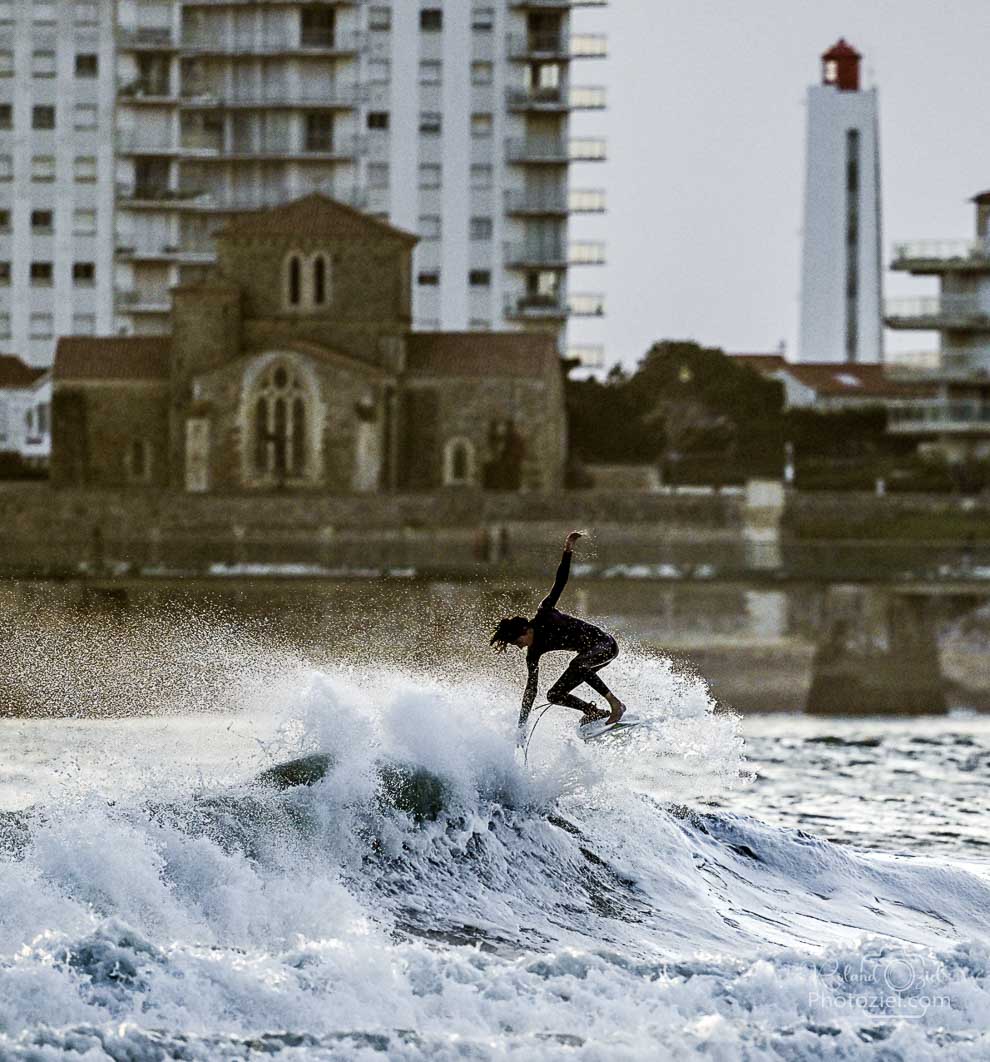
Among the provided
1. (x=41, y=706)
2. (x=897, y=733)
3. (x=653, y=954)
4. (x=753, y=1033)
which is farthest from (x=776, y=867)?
(x=897, y=733)

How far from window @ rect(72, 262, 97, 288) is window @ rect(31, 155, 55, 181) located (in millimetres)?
4134

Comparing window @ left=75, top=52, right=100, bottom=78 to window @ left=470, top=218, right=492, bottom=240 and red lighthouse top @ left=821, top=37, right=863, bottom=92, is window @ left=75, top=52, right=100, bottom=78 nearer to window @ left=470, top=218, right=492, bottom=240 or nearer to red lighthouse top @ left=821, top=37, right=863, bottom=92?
window @ left=470, top=218, right=492, bottom=240

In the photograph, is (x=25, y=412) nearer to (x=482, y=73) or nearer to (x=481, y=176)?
(x=481, y=176)

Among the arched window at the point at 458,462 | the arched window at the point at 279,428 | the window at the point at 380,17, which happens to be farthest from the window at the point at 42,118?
the arched window at the point at 458,462

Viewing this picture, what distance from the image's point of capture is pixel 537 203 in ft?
303

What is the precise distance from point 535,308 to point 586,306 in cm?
227

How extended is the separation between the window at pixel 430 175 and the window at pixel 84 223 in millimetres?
14328

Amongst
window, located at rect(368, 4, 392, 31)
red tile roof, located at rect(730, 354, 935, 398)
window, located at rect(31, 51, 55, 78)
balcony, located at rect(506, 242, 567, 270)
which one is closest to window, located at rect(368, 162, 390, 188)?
window, located at rect(368, 4, 392, 31)

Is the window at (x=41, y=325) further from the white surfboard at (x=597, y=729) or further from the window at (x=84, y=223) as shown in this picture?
the white surfboard at (x=597, y=729)

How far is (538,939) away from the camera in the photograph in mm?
13367

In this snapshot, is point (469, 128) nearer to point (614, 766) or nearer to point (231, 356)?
point (231, 356)

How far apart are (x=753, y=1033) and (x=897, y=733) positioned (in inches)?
757

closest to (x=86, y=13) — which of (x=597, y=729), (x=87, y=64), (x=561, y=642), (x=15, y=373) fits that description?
(x=87, y=64)

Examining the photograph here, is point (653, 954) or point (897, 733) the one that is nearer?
point (653, 954)
